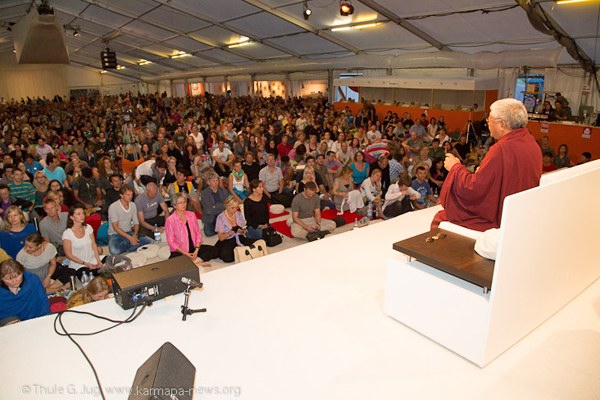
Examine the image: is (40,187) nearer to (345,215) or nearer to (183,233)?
(183,233)

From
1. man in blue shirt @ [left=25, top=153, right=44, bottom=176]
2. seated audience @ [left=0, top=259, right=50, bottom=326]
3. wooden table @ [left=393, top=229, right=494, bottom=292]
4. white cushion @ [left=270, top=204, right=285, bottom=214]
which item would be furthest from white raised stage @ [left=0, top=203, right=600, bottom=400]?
man in blue shirt @ [left=25, top=153, right=44, bottom=176]

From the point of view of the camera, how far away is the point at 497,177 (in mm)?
2150

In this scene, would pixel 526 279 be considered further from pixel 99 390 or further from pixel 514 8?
pixel 514 8

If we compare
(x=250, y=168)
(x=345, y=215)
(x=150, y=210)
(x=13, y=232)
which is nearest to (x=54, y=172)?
(x=150, y=210)

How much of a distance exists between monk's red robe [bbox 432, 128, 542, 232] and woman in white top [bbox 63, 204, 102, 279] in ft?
11.6

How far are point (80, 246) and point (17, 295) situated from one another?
1.22 metres

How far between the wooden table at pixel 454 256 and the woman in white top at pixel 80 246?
335 centimetres

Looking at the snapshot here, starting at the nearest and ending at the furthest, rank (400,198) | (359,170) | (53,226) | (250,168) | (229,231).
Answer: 1. (53,226)
2. (229,231)
3. (400,198)
4. (359,170)
5. (250,168)

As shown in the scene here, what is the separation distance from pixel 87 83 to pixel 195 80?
903 cm

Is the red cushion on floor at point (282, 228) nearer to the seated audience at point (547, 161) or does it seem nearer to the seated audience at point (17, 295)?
the seated audience at point (17, 295)

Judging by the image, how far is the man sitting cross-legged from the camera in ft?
Answer: 17.3

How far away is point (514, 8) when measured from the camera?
7.63 meters

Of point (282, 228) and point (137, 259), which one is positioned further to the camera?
point (282, 228)

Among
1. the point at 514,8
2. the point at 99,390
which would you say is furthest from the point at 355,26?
the point at 99,390
